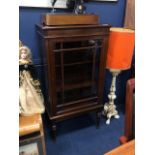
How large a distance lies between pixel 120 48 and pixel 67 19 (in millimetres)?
573

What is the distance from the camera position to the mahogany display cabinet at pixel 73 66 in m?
1.40

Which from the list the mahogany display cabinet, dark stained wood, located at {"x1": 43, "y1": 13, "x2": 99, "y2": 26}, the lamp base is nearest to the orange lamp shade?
the mahogany display cabinet

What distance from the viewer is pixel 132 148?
0.68 meters

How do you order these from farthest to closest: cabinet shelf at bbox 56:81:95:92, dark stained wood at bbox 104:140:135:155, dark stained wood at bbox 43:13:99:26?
1. cabinet shelf at bbox 56:81:95:92
2. dark stained wood at bbox 43:13:99:26
3. dark stained wood at bbox 104:140:135:155

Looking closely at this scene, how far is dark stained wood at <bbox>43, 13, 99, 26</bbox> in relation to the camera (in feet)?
4.47

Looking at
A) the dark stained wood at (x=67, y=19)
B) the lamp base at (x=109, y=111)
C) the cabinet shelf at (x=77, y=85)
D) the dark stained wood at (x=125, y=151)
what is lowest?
the lamp base at (x=109, y=111)

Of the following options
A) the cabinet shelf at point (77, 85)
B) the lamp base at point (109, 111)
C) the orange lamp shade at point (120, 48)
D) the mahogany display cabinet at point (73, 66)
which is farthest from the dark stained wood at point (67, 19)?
the lamp base at point (109, 111)

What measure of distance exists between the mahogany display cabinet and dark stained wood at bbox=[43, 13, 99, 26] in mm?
27

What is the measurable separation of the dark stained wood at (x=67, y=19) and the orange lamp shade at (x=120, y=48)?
0.81 feet

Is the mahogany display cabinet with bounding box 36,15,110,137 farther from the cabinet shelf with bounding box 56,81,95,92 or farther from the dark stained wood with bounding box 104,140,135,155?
the dark stained wood with bounding box 104,140,135,155

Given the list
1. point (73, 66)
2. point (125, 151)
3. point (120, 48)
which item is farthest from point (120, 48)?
point (125, 151)

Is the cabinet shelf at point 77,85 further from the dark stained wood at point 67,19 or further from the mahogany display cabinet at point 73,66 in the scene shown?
the dark stained wood at point 67,19

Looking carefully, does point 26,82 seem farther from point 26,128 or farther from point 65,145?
point 65,145
